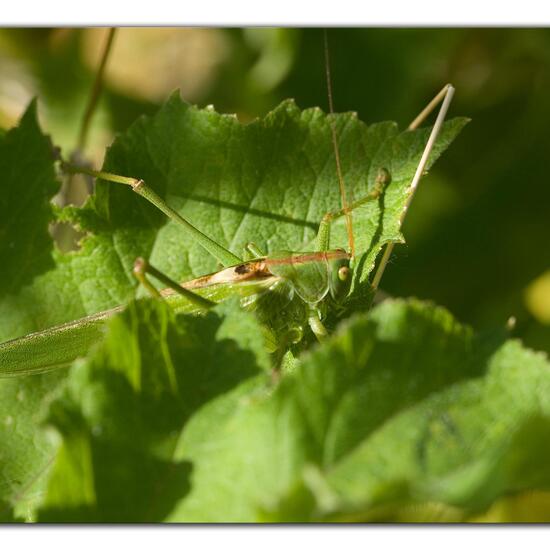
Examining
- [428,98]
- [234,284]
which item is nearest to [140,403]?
[234,284]

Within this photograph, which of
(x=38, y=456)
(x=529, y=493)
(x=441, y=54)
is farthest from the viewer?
(x=441, y=54)

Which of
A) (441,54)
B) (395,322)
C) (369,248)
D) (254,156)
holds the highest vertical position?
(441,54)

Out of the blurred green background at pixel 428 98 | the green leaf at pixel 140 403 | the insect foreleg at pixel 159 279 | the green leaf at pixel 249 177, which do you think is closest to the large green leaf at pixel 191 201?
the green leaf at pixel 249 177

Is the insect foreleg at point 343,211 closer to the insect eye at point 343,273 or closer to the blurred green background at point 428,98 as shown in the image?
the insect eye at point 343,273

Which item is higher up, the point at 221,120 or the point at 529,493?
the point at 221,120

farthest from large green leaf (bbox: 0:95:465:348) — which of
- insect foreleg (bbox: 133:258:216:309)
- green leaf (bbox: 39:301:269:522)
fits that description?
green leaf (bbox: 39:301:269:522)

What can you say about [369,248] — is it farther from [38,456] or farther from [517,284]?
[517,284]
